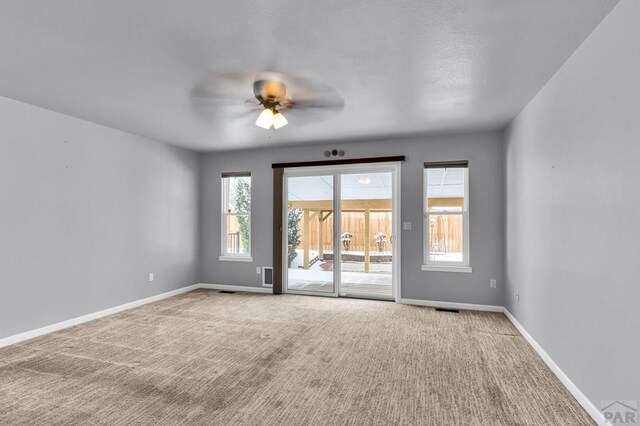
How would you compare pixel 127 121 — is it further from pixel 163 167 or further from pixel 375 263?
pixel 375 263

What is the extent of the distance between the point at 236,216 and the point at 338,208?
1923 mm

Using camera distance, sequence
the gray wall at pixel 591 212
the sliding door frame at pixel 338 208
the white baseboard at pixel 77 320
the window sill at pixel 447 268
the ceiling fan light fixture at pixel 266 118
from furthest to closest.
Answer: the sliding door frame at pixel 338 208, the window sill at pixel 447 268, the white baseboard at pixel 77 320, the ceiling fan light fixture at pixel 266 118, the gray wall at pixel 591 212

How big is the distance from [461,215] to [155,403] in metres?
4.36

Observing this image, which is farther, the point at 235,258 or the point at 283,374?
the point at 235,258

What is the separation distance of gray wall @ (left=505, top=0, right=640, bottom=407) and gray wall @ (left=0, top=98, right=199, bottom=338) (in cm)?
507

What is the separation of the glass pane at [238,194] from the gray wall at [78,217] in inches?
33.3

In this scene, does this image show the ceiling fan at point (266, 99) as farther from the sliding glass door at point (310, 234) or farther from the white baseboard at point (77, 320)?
the white baseboard at point (77, 320)

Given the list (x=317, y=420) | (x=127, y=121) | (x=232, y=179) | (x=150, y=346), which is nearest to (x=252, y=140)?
(x=232, y=179)

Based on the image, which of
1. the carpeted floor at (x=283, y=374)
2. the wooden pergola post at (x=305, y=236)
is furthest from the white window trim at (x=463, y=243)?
the wooden pergola post at (x=305, y=236)

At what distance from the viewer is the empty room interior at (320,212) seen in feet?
6.91

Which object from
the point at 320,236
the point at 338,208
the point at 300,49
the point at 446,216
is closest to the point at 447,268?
the point at 446,216

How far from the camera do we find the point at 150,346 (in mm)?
3441

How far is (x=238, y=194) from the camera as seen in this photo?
6.22 m

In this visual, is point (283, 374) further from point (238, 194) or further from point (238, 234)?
point (238, 194)
